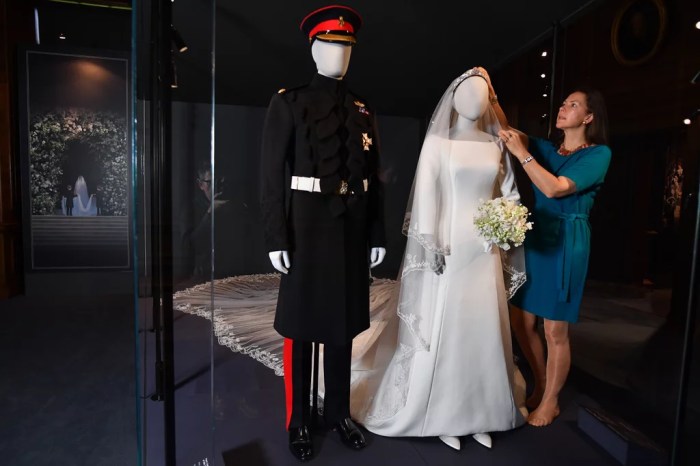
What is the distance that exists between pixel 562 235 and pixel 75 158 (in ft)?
16.5

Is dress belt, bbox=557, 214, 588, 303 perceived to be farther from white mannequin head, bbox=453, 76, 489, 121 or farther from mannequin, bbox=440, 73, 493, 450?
white mannequin head, bbox=453, 76, 489, 121

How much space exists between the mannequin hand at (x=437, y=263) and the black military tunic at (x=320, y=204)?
308 mm

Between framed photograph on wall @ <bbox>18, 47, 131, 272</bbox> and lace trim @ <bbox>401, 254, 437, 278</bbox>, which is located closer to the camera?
lace trim @ <bbox>401, 254, 437, 278</bbox>

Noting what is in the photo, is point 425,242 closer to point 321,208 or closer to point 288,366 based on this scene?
point 321,208

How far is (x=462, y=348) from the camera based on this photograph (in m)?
2.08

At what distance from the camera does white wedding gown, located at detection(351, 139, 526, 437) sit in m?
2.06

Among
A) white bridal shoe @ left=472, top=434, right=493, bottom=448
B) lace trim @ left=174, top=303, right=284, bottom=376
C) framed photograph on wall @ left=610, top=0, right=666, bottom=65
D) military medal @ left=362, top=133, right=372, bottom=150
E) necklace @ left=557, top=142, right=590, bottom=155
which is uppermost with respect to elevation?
framed photograph on wall @ left=610, top=0, right=666, bottom=65

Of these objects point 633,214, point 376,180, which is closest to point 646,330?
point 633,214

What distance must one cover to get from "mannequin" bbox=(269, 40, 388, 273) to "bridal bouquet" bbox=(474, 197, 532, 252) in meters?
0.81

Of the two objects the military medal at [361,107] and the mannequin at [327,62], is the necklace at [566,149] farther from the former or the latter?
the mannequin at [327,62]

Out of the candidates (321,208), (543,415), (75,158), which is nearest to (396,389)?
(543,415)

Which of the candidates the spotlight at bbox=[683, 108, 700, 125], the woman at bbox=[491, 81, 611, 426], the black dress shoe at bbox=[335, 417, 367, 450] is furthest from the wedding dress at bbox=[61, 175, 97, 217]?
the spotlight at bbox=[683, 108, 700, 125]

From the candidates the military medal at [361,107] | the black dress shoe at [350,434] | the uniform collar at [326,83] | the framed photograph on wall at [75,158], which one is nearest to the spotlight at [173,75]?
the uniform collar at [326,83]

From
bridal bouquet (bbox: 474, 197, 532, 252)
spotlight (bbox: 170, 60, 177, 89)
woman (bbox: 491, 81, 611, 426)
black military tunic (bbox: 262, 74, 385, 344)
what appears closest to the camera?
spotlight (bbox: 170, 60, 177, 89)
